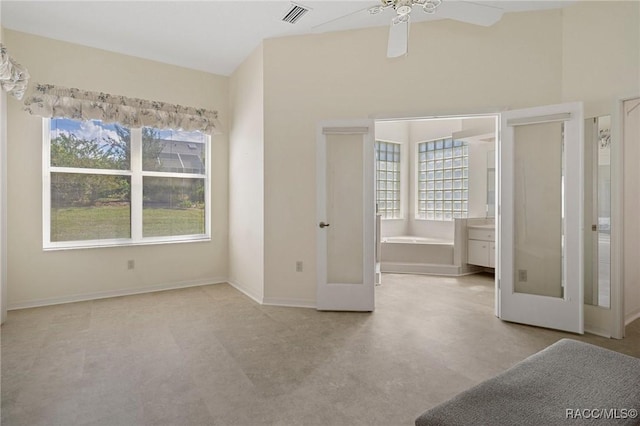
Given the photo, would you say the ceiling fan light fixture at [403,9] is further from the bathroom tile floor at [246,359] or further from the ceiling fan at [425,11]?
the bathroom tile floor at [246,359]

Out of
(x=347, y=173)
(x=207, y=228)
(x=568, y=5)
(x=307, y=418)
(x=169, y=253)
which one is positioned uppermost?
(x=568, y=5)

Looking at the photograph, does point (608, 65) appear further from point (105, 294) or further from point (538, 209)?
point (105, 294)

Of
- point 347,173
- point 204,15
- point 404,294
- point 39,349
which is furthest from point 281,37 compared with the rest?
point 39,349

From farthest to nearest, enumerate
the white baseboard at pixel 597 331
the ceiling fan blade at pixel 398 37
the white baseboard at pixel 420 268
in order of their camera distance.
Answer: the white baseboard at pixel 420 268
the white baseboard at pixel 597 331
the ceiling fan blade at pixel 398 37

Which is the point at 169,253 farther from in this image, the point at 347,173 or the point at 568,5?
the point at 568,5

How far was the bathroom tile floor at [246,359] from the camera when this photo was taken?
2.03 meters

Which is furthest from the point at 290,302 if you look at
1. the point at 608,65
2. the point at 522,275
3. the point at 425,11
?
the point at 608,65

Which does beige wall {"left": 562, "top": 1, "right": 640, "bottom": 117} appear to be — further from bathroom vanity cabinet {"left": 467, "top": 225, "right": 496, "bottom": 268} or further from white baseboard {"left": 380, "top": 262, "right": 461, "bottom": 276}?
white baseboard {"left": 380, "top": 262, "right": 461, "bottom": 276}

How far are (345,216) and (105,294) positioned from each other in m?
3.20

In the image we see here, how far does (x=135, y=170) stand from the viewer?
15.5 feet

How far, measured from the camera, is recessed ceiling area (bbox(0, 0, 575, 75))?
3.48 metres

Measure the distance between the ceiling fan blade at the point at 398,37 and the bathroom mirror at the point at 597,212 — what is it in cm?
196

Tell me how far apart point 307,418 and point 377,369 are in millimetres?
750

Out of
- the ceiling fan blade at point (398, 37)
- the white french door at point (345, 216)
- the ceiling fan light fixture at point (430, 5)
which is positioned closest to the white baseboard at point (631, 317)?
the white french door at point (345, 216)
